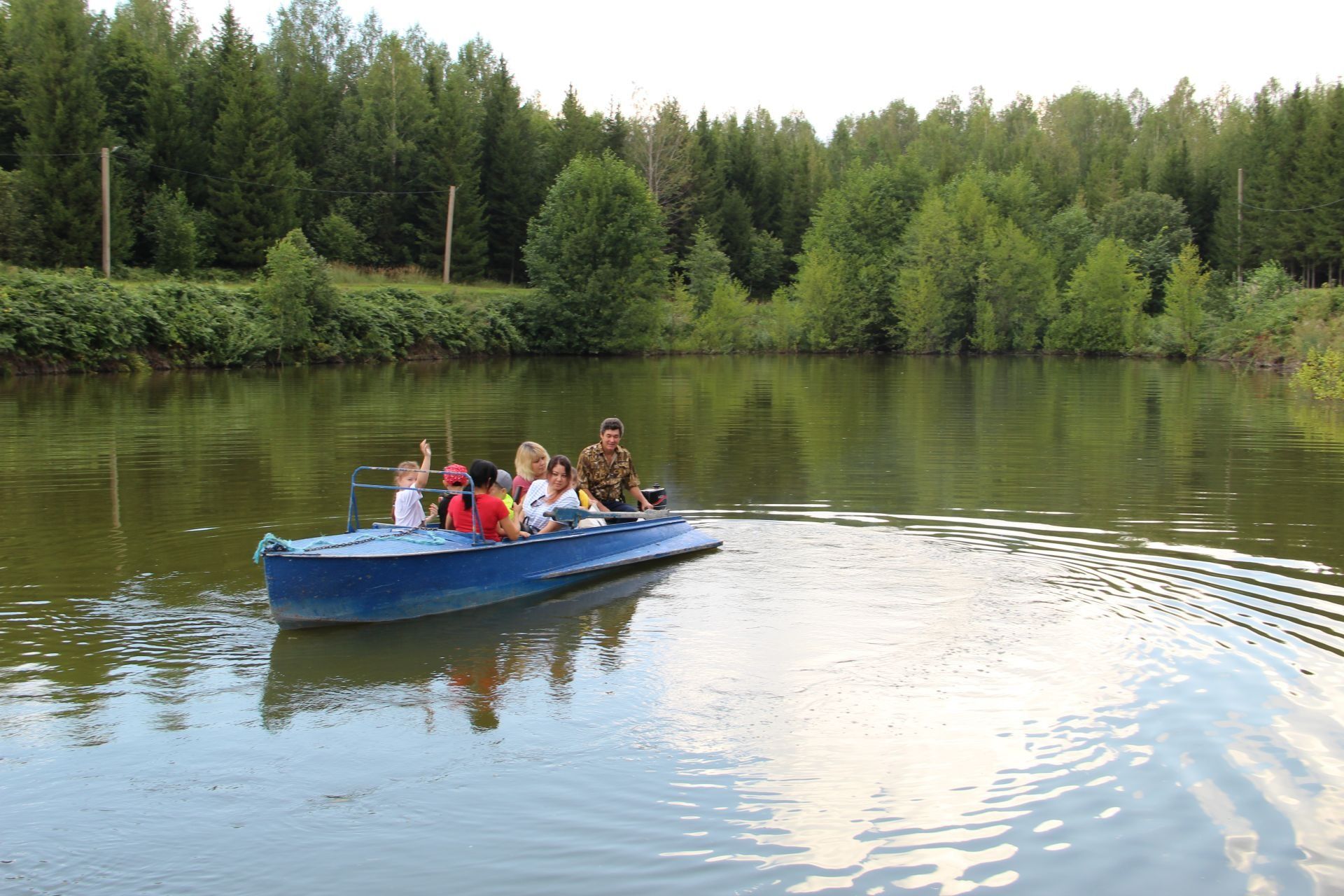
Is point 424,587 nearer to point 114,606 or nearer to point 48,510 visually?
point 114,606

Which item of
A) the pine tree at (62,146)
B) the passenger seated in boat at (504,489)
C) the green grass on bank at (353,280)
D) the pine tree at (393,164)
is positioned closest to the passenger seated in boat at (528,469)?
the passenger seated in boat at (504,489)

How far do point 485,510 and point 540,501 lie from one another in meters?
1.71

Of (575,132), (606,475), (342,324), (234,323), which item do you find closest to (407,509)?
(606,475)

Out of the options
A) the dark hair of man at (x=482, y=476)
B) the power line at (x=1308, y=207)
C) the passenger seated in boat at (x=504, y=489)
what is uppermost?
the power line at (x=1308, y=207)

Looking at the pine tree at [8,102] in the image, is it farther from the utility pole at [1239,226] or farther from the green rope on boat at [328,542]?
the utility pole at [1239,226]

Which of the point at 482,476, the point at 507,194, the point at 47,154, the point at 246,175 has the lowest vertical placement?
the point at 482,476

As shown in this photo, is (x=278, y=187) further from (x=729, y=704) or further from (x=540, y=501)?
(x=729, y=704)

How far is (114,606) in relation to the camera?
995 cm

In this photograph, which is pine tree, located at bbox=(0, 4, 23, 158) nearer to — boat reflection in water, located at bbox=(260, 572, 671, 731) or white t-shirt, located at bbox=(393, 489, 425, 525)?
white t-shirt, located at bbox=(393, 489, 425, 525)

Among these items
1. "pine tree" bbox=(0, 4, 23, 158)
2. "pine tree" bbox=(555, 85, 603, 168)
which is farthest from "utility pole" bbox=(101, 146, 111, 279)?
"pine tree" bbox=(555, 85, 603, 168)

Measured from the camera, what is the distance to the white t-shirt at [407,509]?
11008 mm

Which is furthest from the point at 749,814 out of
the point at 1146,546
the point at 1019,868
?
the point at 1146,546

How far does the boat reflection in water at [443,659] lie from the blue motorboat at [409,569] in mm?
147

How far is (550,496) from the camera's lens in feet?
39.5
